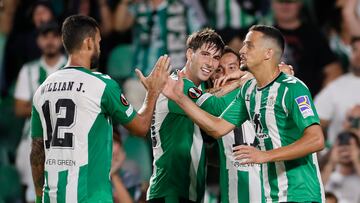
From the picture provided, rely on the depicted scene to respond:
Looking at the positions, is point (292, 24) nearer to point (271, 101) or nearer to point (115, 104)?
point (271, 101)

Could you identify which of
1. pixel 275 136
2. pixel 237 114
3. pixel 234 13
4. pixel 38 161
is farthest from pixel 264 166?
pixel 234 13

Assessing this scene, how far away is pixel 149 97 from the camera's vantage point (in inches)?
259

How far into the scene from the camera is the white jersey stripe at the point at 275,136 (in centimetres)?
658

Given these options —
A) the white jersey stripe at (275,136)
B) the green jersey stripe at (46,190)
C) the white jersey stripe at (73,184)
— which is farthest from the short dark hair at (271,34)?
the green jersey stripe at (46,190)

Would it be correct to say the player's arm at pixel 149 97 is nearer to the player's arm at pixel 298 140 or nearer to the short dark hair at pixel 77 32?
the short dark hair at pixel 77 32

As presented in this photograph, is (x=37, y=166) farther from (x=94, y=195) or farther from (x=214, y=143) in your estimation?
(x=214, y=143)

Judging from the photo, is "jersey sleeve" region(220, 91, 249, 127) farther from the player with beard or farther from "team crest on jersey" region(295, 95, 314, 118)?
the player with beard

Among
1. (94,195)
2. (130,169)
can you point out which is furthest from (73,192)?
(130,169)

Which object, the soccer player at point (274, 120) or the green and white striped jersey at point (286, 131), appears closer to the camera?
the soccer player at point (274, 120)

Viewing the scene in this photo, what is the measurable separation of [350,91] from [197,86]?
354 cm

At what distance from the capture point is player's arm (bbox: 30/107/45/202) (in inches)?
263

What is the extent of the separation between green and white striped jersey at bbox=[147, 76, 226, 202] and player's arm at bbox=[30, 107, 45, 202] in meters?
1.11

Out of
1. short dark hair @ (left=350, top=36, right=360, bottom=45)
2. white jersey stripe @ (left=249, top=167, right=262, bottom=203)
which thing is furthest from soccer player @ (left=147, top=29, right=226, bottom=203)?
short dark hair @ (left=350, top=36, right=360, bottom=45)

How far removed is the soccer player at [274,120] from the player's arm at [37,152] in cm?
Answer: 94
